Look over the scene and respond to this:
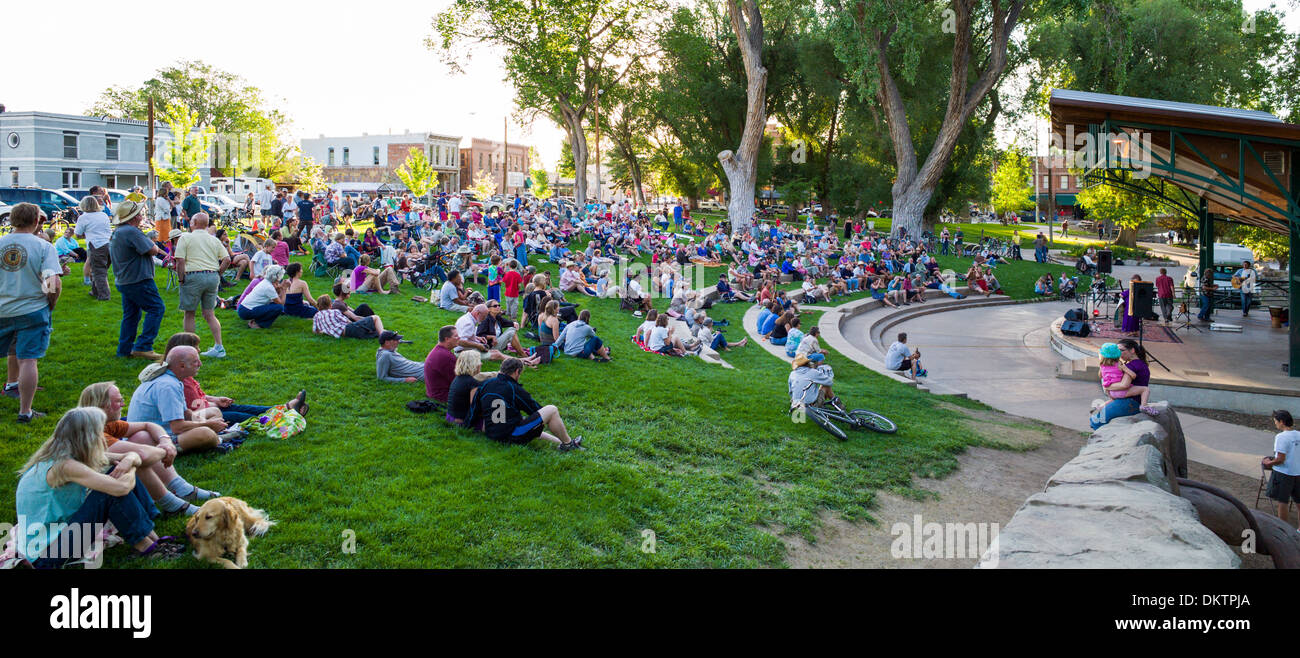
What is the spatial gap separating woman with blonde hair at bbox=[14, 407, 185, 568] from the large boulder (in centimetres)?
545

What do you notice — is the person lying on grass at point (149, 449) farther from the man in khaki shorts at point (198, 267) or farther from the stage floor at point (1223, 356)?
the stage floor at point (1223, 356)

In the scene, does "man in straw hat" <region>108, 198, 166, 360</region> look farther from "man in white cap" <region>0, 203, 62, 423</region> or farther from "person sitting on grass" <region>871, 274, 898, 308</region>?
"person sitting on grass" <region>871, 274, 898, 308</region>

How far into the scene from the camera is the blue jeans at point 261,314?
12.3m

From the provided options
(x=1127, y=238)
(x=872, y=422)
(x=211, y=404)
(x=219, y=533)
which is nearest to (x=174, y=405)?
(x=211, y=404)

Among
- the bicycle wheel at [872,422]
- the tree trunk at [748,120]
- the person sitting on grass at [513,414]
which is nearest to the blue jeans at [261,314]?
the person sitting on grass at [513,414]

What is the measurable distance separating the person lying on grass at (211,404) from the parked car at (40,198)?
24882 millimetres

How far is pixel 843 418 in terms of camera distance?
10867mm

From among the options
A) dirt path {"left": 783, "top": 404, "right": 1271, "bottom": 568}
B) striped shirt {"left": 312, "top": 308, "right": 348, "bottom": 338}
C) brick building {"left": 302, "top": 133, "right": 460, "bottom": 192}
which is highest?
brick building {"left": 302, "top": 133, "right": 460, "bottom": 192}

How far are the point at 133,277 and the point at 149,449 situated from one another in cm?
452

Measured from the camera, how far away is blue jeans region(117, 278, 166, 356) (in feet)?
30.5

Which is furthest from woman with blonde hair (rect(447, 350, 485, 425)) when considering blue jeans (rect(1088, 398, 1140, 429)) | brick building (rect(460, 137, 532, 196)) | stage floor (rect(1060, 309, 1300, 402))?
brick building (rect(460, 137, 532, 196))
